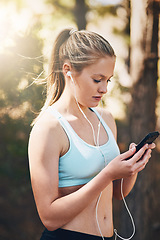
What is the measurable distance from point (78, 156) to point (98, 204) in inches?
11.0

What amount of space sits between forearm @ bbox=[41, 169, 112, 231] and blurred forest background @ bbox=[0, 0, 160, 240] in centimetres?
123

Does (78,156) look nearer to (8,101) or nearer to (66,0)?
(8,101)

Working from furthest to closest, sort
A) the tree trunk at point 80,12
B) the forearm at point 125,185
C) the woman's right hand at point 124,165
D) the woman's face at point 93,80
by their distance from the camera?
1. the tree trunk at point 80,12
2. the forearm at point 125,185
3. the woman's face at point 93,80
4. the woman's right hand at point 124,165

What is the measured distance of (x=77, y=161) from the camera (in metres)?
1.42

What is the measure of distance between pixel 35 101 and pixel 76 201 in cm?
143

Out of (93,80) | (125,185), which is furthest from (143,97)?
(93,80)

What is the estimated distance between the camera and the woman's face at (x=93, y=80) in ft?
4.82

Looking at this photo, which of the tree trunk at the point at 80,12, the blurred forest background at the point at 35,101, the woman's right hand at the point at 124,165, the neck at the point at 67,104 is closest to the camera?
the woman's right hand at the point at 124,165

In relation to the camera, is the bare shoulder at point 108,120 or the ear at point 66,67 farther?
the bare shoulder at point 108,120

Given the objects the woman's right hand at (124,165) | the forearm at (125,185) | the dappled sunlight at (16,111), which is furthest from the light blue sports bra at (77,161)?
the dappled sunlight at (16,111)

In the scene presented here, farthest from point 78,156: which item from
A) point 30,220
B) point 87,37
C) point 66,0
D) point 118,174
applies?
point 66,0

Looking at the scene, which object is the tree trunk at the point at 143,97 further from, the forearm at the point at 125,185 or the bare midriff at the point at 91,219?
the bare midriff at the point at 91,219

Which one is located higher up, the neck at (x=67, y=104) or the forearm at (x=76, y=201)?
the neck at (x=67, y=104)

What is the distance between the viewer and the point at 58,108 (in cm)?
156
